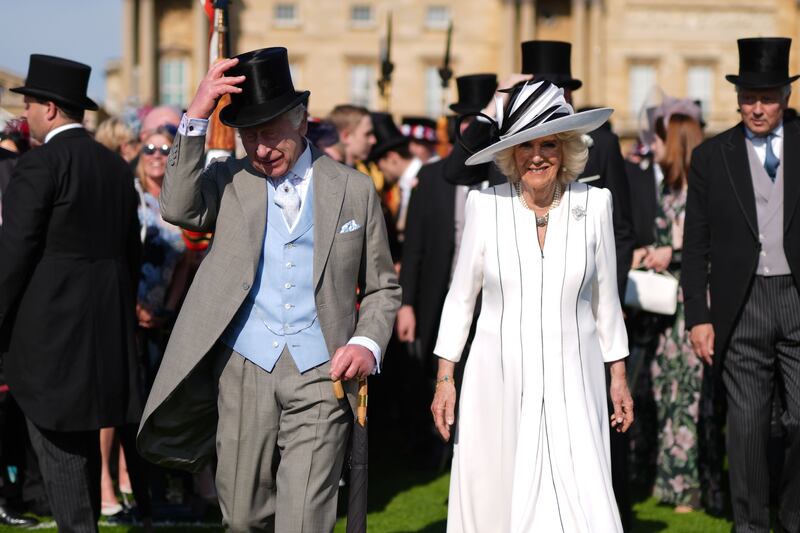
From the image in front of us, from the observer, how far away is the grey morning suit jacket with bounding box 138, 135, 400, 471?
5035 millimetres

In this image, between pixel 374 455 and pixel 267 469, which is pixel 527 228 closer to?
pixel 267 469

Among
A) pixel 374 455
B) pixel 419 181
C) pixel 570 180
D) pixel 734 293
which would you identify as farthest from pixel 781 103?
pixel 374 455

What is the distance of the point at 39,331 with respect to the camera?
620 cm

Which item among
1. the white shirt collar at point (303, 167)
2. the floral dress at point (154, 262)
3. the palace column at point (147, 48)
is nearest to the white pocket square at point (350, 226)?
the white shirt collar at point (303, 167)

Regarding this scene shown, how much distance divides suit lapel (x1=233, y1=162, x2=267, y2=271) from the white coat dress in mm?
843

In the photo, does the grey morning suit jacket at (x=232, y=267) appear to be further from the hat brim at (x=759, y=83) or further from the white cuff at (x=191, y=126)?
the hat brim at (x=759, y=83)

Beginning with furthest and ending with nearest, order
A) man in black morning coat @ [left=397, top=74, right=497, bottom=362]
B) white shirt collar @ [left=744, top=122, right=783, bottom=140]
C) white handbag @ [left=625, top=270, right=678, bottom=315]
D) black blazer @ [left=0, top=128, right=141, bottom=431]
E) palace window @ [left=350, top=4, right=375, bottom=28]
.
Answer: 1. palace window @ [left=350, top=4, right=375, bottom=28]
2. man in black morning coat @ [left=397, top=74, right=497, bottom=362]
3. white handbag @ [left=625, top=270, right=678, bottom=315]
4. white shirt collar @ [left=744, top=122, right=783, bottom=140]
5. black blazer @ [left=0, top=128, right=141, bottom=431]

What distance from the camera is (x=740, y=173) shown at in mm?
6836

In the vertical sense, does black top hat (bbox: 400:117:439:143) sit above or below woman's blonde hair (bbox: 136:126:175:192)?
above

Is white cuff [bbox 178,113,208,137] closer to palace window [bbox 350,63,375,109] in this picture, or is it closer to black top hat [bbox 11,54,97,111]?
black top hat [bbox 11,54,97,111]

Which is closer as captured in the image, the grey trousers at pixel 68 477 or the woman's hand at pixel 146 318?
the grey trousers at pixel 68 477

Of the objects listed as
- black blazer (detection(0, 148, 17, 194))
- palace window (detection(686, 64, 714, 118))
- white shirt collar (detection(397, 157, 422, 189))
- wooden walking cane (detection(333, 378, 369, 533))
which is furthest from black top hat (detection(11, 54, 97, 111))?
palace window (detection(686, 64, 714, 118))

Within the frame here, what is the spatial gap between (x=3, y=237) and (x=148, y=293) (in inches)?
74.1

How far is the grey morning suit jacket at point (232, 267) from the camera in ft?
16.5
